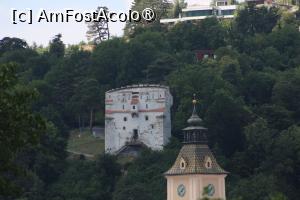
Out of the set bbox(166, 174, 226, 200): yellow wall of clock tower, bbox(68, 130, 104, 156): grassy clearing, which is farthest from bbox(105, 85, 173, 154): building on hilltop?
bbox(166, 174, 226, 200): yellow wall of clock tower

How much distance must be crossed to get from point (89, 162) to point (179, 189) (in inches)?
1050

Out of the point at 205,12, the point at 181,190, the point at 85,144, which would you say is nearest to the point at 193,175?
the point at 181,190

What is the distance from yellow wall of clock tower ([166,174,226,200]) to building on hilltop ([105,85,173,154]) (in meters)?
27.4

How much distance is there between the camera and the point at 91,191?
356 ft

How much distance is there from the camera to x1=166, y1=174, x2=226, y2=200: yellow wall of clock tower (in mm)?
87250

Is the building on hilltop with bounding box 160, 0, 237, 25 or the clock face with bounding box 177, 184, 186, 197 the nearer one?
the clock face with bounding box 177, 184, 186, 197

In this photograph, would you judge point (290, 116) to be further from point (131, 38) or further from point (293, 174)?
point (131, 38)

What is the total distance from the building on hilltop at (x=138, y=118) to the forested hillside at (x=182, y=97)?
1.06 metres

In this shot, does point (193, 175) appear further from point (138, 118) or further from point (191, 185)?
point (138, 118)

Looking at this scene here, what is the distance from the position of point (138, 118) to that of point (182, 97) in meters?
3.68

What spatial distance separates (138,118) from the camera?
120 m

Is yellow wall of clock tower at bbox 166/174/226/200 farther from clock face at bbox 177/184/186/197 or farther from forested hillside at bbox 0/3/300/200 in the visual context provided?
forested hillside at bbox 0/3/300/200

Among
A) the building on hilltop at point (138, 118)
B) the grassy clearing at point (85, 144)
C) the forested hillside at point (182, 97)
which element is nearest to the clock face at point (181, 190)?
the forested hillside at point (182, 97)

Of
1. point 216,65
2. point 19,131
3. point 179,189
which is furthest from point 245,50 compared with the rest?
point 19,131
